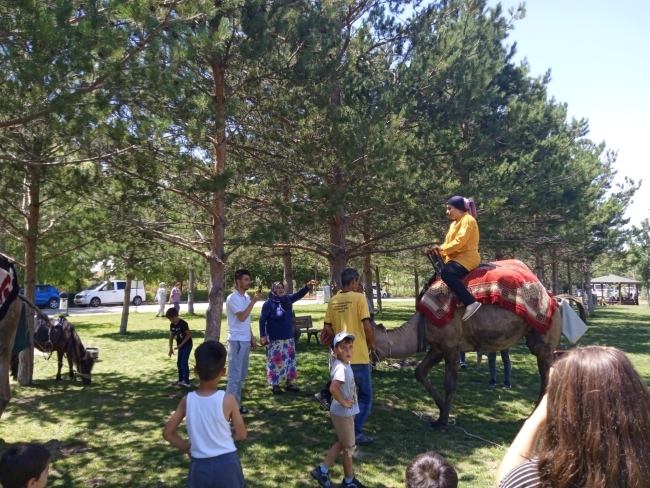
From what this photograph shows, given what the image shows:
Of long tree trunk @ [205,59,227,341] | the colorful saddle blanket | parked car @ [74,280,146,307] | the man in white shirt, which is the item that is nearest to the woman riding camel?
the man in white shirt

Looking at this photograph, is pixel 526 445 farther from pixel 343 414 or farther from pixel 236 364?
pixel 236 364

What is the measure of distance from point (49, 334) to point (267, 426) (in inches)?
209

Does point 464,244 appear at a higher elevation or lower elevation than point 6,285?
higher

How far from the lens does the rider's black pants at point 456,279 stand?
679cm

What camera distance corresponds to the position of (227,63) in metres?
9.04

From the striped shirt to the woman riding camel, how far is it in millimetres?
5082

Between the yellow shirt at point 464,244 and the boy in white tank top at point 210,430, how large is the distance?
164 inches

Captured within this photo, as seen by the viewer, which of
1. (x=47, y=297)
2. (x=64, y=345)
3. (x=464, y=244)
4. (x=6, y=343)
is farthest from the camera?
(x=47, y=297)

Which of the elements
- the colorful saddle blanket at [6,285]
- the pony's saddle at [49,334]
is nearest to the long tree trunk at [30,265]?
the pony's saddle at [49,334]

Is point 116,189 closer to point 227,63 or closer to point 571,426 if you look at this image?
point 227,63

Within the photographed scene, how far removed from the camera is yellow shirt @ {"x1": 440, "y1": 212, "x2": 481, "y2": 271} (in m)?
6.74

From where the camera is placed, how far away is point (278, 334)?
911 cm

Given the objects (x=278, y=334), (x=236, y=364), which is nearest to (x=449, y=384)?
(x=236, y=364)

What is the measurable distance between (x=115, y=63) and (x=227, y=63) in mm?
3712
